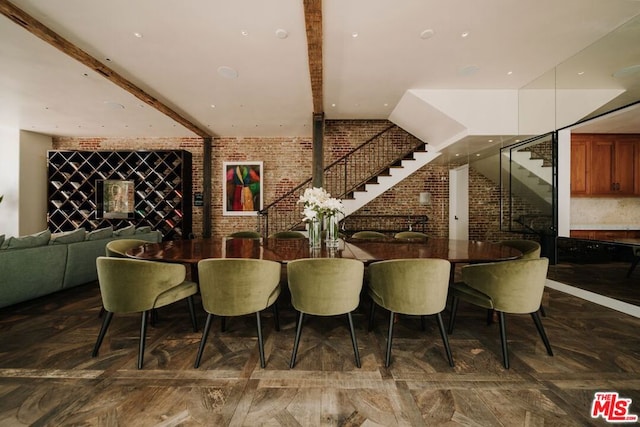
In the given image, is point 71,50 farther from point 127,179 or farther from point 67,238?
point 127,179

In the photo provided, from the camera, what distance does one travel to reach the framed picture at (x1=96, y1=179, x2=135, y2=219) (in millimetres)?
6590

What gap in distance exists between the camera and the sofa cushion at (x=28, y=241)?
2873mm

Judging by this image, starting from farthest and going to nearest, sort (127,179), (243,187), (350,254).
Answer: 1. (243,187)
2. (127,179)
3. (350,254)

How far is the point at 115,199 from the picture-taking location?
662cm

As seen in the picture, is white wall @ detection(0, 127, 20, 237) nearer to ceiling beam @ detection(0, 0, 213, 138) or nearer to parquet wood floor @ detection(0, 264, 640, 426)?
ceiling beam @ detection(0, 0, 213, 138)

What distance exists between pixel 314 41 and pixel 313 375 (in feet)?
11.0

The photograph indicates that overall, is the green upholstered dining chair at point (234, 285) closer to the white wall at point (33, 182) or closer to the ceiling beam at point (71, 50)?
the ceiling beam at point (71, 50)

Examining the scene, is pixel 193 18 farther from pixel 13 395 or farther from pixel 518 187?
pixel 518 187

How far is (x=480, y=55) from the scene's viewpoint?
11.1 ft

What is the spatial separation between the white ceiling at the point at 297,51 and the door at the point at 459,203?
1.77 metres

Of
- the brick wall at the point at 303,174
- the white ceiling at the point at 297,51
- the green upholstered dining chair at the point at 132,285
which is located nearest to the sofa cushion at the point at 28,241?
the green upholstered dining chair at the point at 132,285

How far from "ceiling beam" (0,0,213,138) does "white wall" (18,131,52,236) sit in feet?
14.9

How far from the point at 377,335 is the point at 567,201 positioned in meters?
3.76

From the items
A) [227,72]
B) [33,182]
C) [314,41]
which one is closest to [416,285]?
[314,41]
